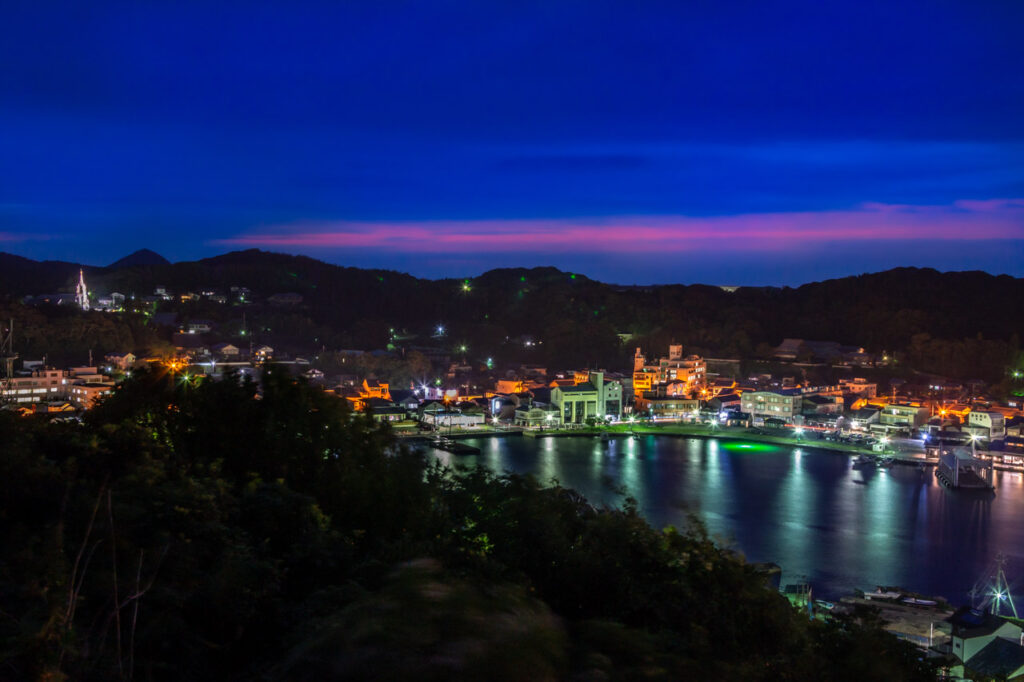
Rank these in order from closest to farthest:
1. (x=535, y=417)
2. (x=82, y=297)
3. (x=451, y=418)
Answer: (x=451, y=418) → (x=535, y=417) → (x=82, y=297)

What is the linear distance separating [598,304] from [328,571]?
912 inches

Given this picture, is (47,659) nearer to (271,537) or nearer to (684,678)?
(684,678)

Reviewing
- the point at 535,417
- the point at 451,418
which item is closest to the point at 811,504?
the point at 535,417

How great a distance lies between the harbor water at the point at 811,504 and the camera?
18.2 ft

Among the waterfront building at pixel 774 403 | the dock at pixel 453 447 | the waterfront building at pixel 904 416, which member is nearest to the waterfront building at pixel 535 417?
the dock at pixel 453 447

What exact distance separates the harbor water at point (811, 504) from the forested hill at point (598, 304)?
8389 millimetres

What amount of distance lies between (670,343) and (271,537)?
19.4 m

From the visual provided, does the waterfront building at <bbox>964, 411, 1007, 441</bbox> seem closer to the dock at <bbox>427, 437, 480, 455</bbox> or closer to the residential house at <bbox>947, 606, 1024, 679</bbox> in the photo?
the dock at <bbox>427, 437, 480, 455</bbox>

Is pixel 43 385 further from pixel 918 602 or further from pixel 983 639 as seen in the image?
pixel 983 639

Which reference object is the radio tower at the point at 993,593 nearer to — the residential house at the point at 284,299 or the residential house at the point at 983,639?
the residential house at the point at 983,639

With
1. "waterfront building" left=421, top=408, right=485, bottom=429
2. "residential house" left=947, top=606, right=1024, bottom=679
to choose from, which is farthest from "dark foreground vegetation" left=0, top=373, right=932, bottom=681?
"waterfront building" left=421, top=408, right=485, bottom=429

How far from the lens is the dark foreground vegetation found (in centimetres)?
85

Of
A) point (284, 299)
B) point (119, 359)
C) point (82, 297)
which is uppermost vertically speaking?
point (284, 299)

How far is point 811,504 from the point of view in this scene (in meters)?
7.74
